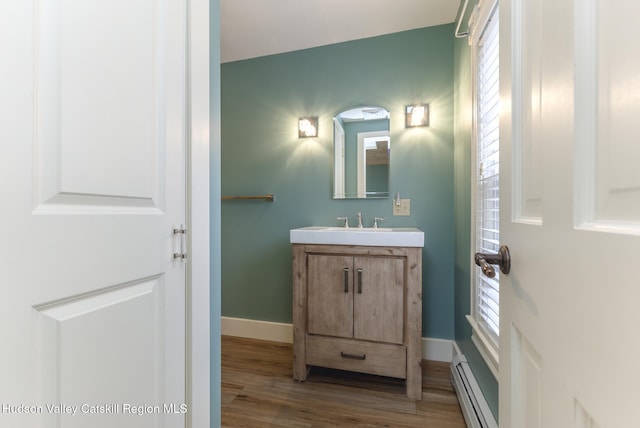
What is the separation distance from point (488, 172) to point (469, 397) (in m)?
1.13

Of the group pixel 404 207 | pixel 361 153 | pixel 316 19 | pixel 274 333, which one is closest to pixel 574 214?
pixel 404 207

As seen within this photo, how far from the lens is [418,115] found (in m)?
2.09

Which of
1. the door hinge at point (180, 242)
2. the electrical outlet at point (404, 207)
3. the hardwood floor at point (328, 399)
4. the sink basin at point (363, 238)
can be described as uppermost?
the electrical outlet at point (404, 207)

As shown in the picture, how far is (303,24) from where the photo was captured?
6.75 ft

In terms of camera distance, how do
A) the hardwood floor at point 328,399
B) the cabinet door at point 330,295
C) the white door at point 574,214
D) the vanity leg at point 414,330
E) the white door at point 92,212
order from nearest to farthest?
1. the white door at point 574,214
2. the white door at point 92,212
3. the hardwood floor at point 328,399
4. the vanity leg at point 414,330
5. the cabinet door at point 330,295

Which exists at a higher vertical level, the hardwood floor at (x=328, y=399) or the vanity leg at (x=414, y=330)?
the vanity leg at (x=414, y=330)

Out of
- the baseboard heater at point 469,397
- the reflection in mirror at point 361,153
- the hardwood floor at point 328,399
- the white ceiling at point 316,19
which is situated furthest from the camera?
the reflection in mirror at point 361,153

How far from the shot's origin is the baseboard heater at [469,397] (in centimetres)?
124

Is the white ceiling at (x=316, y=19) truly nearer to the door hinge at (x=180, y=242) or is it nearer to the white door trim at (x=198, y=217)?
the white door trim at (x=198, y=217)

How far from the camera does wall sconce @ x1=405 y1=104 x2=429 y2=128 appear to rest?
6.84 ft

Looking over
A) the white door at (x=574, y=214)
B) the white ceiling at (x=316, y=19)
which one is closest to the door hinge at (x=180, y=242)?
the white door at (x=574, y=214)

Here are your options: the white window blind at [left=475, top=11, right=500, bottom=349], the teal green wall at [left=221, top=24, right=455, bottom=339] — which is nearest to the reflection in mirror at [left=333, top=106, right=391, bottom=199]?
the teal green wall at [left=221, top=24, right=455, bottom=339]

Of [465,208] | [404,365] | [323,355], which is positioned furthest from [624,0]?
[323,355]

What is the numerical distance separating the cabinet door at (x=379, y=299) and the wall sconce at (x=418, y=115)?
1.06 m
